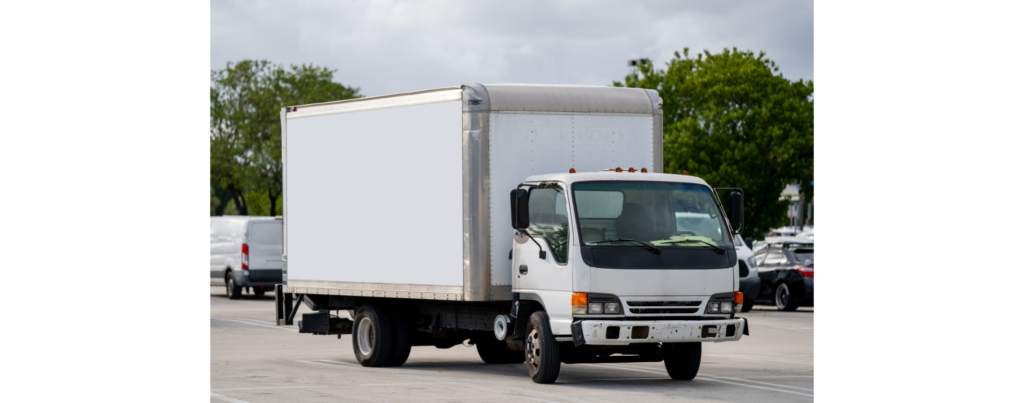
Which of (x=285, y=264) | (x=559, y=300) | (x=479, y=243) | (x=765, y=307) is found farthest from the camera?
(x=765, y=307)

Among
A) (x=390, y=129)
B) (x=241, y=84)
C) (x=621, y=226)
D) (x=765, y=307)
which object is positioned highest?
(x=241, y=84)

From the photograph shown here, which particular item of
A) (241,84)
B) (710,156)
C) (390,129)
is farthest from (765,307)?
(241,84)

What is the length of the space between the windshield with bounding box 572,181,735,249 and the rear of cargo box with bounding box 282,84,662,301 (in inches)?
39.2

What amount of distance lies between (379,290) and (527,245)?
2.40 meters

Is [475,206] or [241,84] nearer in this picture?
[475,206]

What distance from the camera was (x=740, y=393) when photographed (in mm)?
12680

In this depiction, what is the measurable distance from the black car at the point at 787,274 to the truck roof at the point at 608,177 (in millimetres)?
14934

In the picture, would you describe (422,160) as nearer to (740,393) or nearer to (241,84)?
(740,393)

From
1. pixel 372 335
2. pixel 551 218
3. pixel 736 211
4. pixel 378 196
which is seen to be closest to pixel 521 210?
pixel 551 218

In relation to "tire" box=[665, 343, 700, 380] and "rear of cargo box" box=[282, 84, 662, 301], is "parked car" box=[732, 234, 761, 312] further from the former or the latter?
"tire" box=[665, 343, 700, 380]

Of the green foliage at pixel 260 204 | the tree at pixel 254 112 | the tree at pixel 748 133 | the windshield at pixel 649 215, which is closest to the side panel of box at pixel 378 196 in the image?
the windshield at pixel 649 215

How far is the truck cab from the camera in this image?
1251 centimetres

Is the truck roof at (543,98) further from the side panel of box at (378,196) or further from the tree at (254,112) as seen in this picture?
the tree at (254,112)

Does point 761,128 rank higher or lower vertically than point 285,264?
higher
